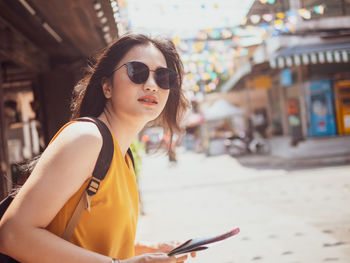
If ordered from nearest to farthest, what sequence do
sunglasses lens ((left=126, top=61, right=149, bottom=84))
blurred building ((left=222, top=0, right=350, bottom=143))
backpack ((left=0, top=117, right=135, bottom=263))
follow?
backpack ((left=0, top=117, right=135, bottom=263)) → sunglasses lens ((left=126, top=61, right=149, bottom=84)) → blurred building ((left=222, top=0, right=350, bottom=143))

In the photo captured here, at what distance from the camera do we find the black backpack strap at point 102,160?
4.03ft

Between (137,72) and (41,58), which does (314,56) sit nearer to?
(41,58)

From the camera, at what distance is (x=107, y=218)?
131cm

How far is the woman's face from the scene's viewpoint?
1.56m

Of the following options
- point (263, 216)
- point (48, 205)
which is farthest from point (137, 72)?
point (263, 216)

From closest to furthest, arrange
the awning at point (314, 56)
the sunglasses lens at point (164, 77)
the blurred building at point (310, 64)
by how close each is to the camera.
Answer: the sunglasses lens at point (164, 77) < the awning at point (314, 56) < the blurred building at point (310, 64)

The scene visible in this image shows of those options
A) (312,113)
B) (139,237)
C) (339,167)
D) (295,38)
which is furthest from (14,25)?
(312,113)

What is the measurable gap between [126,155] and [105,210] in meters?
0.48

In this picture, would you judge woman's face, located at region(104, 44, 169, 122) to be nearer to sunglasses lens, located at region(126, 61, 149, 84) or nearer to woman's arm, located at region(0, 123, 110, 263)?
sunglasses lens, located at region(126, 61, 149, 84)

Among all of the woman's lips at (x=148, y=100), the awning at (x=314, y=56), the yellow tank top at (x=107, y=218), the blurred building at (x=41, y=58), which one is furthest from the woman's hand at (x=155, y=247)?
the awning at (x=314, y=56)

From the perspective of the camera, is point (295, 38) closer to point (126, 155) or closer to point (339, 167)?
point (339, 167)

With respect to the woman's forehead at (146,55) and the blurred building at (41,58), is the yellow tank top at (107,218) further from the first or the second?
the blurred building at (41,58)

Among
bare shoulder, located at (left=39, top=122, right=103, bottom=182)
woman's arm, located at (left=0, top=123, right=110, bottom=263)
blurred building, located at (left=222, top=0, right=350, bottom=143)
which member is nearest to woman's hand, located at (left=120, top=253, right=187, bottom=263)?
woman's arm, located at (left=0, top=123, right=110, bottom=263)

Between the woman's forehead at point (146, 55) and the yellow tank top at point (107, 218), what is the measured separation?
48 centimetres
